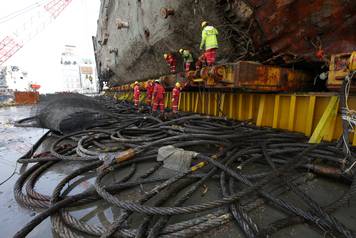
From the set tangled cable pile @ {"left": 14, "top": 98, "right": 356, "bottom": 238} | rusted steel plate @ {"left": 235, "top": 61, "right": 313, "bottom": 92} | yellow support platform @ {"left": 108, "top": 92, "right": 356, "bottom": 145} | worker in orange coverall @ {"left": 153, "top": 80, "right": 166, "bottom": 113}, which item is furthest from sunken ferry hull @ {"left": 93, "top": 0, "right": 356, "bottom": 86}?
tangled cable pile @ {"left": 14, "top": 98, "right": 356, "bottom": 238}

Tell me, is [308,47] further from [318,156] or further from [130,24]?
[130,24]

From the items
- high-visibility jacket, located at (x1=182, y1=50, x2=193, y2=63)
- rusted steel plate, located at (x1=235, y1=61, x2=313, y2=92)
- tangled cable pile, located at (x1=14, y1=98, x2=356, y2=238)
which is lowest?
tangled cable pile, located at (x1=14, y1=98, x2=356, y2=238)

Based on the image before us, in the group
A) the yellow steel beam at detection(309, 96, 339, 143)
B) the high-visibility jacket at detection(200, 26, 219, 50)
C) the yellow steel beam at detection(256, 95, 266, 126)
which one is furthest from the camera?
the yellow steel beam at detection(256, 95, 266, 126)

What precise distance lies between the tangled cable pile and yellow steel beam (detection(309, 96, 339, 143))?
260mm

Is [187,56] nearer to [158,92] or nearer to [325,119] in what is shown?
[158,92]

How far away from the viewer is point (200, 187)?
1836mm

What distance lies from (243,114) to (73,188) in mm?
3524

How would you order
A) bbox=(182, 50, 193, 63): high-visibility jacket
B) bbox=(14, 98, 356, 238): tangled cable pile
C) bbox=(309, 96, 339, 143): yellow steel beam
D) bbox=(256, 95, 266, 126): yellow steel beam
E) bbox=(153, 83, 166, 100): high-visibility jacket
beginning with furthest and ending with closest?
bbox=(153, 83, 166, 100): high-visibility jacket → bbox=(182, 50, 193, 63): high-visibility jacket → bbox=(256, 95, 266, 126): yellow steel beam → bbox=(309, 96, 339, 143): yellow steel beam → bbox=(14, 98, 356, 238): tangled cable pile

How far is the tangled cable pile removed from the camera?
1.29 m

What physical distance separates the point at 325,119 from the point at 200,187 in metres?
2.12

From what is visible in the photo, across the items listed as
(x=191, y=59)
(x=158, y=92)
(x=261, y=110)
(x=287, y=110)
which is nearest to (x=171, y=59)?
(x=191, y=59)

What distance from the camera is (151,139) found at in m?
2.91

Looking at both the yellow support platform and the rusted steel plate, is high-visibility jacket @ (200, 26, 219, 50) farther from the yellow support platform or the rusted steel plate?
the yellow support platform

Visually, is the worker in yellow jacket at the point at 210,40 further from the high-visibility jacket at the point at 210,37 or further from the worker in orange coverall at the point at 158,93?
the worker in orange coverall at the point at 158,93
